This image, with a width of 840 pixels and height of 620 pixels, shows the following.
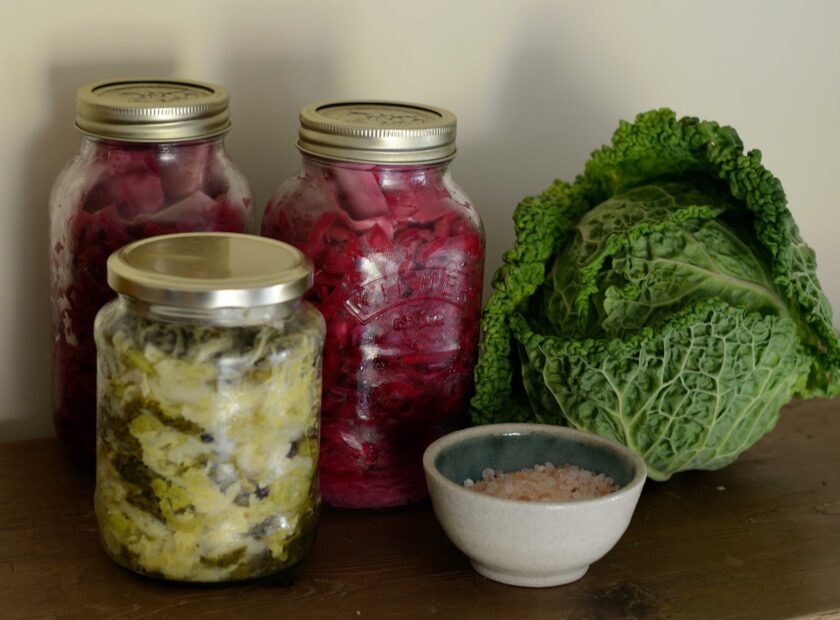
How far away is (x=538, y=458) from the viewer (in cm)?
112

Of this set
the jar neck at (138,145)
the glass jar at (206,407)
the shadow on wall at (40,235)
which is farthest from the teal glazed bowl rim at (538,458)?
the shadow on wall at (40,235)

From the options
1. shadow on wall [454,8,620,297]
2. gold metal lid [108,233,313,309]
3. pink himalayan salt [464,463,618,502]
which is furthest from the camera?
shadow on wall [454,8,620,297]

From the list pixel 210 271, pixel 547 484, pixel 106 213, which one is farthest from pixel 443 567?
pixel 106 213

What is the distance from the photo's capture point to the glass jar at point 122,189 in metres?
1.08

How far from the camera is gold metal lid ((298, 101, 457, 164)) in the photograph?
1061 millimetres

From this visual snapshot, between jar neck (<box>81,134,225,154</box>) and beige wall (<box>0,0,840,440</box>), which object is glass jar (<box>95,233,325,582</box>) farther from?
beige wall (<box>0,0,840,440</box>)

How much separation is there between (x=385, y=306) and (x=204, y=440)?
0.24 m

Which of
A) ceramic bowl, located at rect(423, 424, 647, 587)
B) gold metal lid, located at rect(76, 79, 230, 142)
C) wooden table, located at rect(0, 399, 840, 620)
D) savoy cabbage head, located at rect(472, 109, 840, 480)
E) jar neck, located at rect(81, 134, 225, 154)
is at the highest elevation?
gold metal lid, located at rect(76, 79, 230, 142)

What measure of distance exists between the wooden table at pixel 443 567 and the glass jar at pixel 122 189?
5.3 inches

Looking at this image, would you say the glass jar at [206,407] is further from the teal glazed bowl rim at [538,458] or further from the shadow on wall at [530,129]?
the shadow on wall at [530,129]

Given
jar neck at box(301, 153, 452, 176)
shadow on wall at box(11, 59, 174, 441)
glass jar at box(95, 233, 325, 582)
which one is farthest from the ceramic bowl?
shadow on wall at box(11, 59, 174, 441)

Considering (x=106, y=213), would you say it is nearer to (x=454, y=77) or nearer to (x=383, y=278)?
(x=383, y=278)

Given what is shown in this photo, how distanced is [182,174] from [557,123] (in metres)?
0.54

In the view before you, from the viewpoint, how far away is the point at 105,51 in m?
1.23
